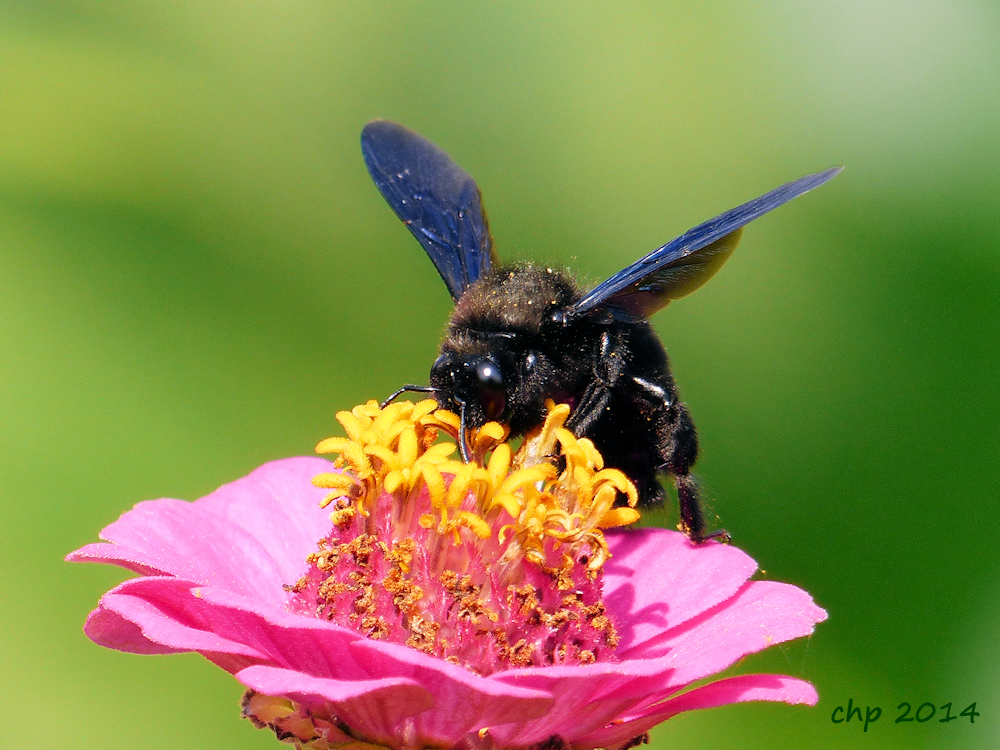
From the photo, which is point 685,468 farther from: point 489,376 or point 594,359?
point 489,376

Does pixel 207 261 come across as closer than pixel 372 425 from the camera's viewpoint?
No

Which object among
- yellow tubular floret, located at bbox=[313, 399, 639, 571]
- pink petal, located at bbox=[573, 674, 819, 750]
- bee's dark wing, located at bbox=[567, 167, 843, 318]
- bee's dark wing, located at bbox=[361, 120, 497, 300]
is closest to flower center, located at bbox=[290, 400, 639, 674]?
yellow tubular floret, located at bbox=[313, 399, 639, 571]

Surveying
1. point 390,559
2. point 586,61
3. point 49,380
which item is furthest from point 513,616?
point 586,61

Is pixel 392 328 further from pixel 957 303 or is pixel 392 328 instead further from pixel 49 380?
pixel 957 303

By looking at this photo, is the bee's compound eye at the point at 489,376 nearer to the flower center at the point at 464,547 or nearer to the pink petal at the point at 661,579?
the flower center at the point at 464,547

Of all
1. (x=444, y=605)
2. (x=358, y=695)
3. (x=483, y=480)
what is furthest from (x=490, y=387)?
(x=358, y=695)
